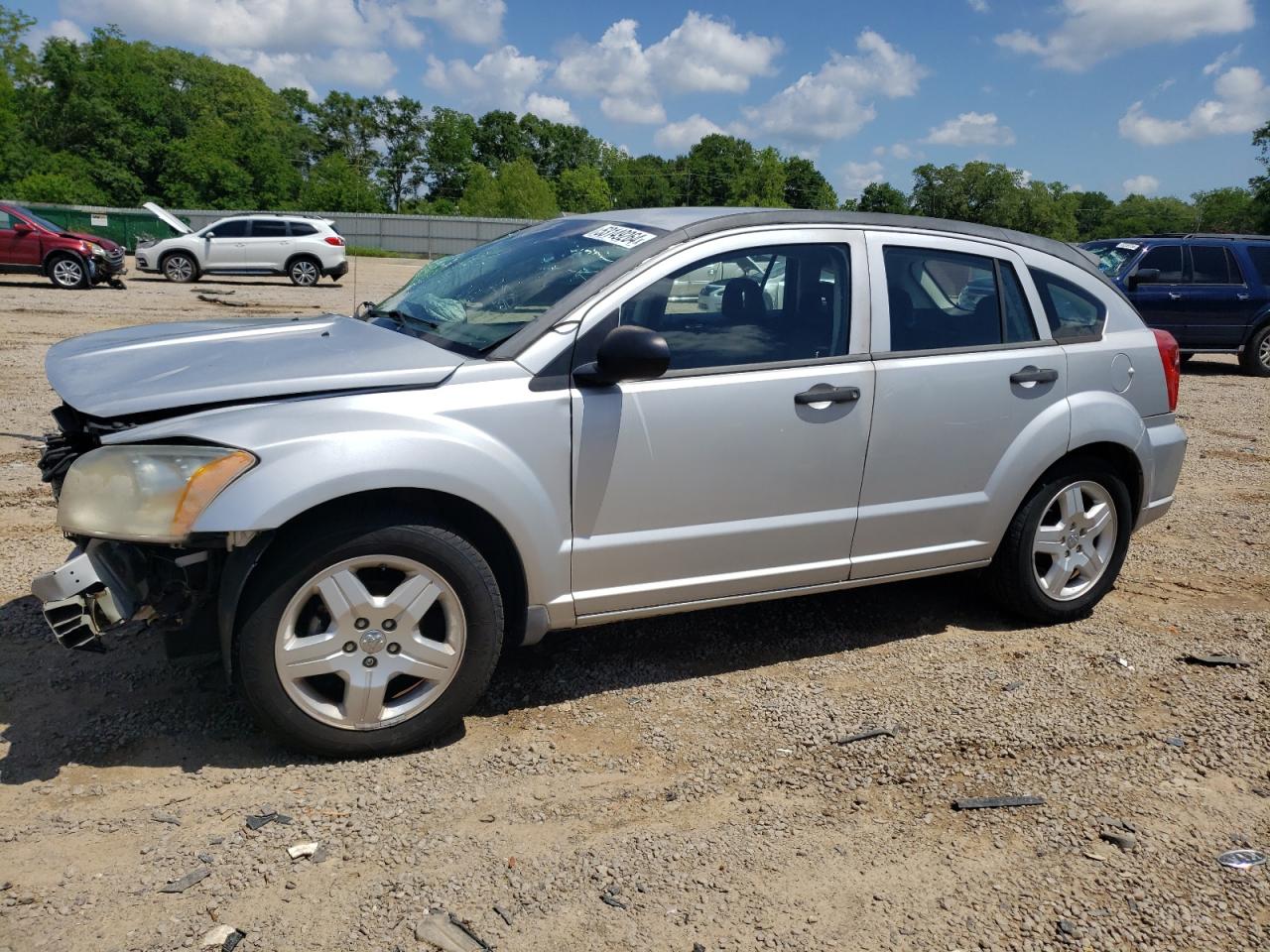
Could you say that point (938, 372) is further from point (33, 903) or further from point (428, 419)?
point (33, 903)

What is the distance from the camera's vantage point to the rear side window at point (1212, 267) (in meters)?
14.3

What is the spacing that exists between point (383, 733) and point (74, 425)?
1.40m

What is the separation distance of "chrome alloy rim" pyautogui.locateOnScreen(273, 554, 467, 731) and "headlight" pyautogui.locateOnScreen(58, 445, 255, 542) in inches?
15.8

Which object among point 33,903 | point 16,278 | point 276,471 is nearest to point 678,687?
point 276,471

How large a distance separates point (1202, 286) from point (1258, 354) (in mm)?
1472

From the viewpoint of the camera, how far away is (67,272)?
67.2ft

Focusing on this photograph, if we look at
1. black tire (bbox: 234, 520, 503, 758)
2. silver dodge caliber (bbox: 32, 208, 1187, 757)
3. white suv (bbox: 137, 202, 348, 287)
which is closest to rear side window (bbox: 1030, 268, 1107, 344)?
silver dodge caliber (bbox: 32, 208, 1187, 757)

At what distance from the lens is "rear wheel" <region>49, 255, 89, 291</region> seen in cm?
2030

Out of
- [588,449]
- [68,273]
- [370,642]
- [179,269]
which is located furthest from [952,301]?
[179,269]

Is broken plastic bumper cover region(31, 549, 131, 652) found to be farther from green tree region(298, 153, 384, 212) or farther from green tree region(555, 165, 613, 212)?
green tree region(555, 165, 613, 212)

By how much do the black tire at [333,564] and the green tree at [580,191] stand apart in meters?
95.1

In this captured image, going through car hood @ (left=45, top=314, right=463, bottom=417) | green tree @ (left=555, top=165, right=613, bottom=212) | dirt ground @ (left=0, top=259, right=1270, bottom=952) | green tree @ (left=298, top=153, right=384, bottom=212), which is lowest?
dirt ground @ (left=0, top=259, right=1270, bottom=952)

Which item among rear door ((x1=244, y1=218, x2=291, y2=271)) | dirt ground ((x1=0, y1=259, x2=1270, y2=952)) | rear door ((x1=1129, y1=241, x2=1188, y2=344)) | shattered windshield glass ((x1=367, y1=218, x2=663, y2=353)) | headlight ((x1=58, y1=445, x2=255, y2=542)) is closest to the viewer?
dirt ground ((x1=0, y1=259, x2=1270, y2=952))

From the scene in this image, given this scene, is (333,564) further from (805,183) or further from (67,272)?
(805,183)
